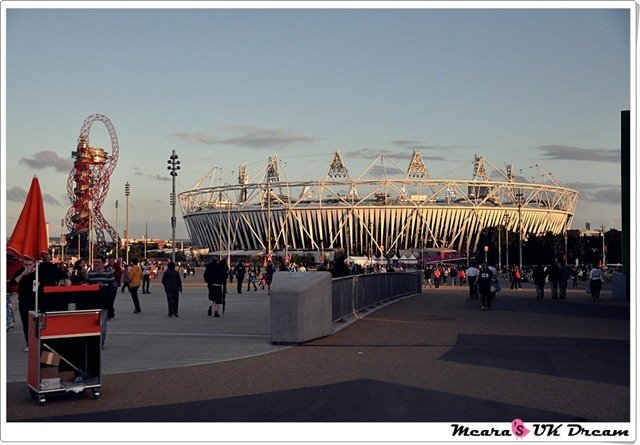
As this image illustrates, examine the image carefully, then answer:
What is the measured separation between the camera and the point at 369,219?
141 metres

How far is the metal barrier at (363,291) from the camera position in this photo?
2077cm

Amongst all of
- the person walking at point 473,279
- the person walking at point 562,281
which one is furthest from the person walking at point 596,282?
the person walking at point 473,279

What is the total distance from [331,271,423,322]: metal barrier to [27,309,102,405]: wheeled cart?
9336 millimetres

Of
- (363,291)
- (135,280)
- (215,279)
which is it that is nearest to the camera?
(215,279)

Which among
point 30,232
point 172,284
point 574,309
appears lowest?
point 574,309

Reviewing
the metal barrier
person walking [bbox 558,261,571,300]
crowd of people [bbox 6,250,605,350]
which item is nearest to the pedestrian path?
crowd of people [bbox 6,250,605,350]

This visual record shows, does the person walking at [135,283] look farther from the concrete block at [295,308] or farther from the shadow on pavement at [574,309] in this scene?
the shadow on pavement at [574,309]

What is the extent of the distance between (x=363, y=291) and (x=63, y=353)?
15.3m

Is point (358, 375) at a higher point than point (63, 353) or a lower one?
lower

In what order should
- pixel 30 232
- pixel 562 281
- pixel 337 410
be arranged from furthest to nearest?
pixel 562 281, pixel 30 232, pixel 337 410

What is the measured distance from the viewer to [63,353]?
10.7 meters

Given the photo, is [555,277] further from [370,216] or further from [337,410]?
[370,216]

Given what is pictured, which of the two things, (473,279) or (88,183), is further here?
(88,183)

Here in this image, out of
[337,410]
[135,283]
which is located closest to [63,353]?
[337,410]
